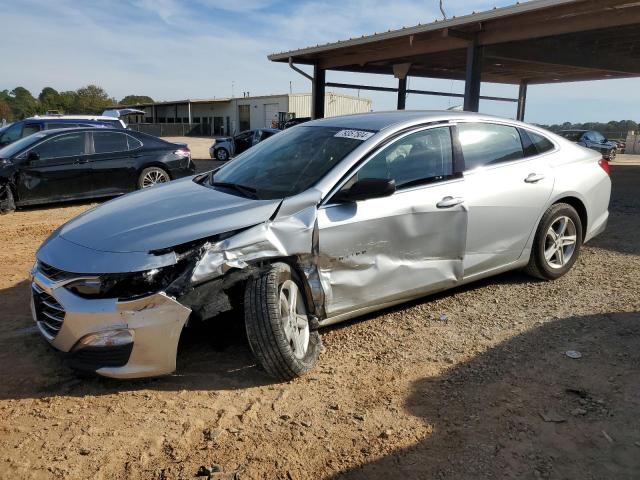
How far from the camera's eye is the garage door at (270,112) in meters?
49.5

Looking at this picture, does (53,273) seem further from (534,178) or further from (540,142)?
(540,142)

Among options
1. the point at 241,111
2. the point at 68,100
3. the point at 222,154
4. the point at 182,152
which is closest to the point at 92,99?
the point at 68,100

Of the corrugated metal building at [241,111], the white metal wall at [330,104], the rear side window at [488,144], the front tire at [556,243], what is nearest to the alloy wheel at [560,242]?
the front tire at [556,243]

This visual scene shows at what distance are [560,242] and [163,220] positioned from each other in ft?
12.1

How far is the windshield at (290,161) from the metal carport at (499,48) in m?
7.68

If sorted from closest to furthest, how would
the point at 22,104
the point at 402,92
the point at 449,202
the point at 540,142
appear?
the point at 449,202
the point at 540,142
the point at 402,92
the point at 22,104

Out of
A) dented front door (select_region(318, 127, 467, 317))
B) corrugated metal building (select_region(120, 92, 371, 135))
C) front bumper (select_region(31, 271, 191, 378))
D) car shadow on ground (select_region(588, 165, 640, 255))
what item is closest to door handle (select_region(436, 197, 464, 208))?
dented front door (select_region(318, 127, 467, 317))

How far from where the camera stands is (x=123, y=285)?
290 centimetres

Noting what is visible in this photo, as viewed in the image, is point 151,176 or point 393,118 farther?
point 151,176

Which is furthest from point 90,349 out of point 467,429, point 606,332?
point 606,332

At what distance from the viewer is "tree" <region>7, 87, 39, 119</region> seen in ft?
225

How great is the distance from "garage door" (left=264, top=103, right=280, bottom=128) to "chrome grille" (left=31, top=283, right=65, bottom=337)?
47664 millimetres

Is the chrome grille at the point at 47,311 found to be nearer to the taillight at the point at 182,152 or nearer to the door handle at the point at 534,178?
the door handle at the point at 534,178

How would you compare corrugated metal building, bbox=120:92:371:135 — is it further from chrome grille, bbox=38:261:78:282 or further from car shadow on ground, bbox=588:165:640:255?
chrome grille, bbox=38:261:78:282
